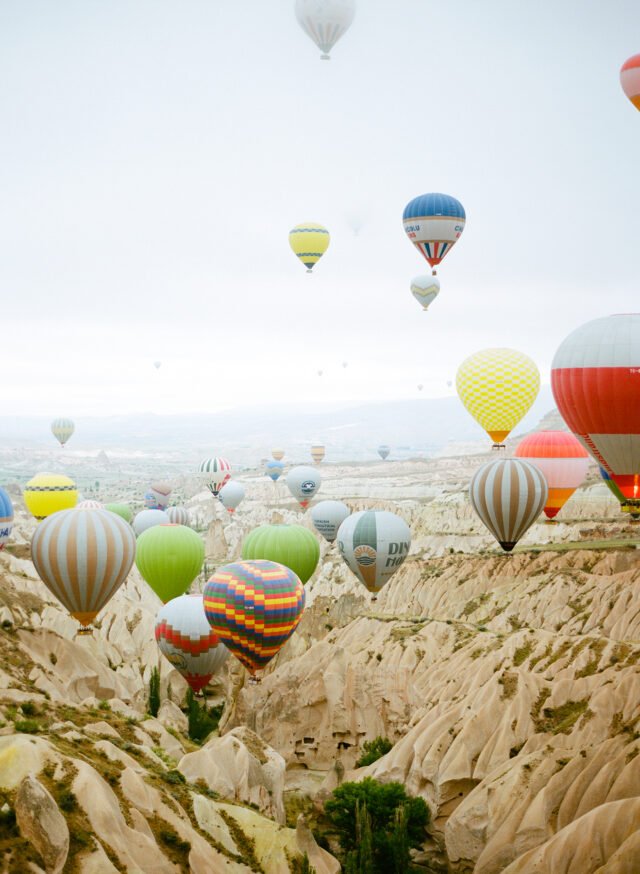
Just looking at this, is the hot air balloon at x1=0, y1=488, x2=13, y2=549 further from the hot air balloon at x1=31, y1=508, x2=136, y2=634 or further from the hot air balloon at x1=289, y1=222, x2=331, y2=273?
the hot air balloon at x1=289, y1=222, x2=331, y2=273

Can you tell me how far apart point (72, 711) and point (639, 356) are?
20773 mm

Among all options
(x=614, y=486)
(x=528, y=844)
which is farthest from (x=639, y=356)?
(x=528, y=844)

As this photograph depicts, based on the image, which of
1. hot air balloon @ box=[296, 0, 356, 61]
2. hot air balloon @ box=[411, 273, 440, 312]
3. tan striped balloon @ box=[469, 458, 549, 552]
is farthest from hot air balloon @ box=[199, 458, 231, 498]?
hot air balloon @ box=[296, 0, 356, 61]

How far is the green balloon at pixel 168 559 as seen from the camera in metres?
47.8

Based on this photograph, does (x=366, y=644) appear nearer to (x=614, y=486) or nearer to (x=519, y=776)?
(x=519, y=776)

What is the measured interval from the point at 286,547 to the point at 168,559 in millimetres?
5824

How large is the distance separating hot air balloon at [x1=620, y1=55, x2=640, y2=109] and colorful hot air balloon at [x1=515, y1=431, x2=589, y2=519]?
1977cm

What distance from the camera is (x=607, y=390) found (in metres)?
29.2

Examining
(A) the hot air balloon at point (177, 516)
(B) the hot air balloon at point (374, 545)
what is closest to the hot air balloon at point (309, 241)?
(B) the hot air balloon at point (374, 545)

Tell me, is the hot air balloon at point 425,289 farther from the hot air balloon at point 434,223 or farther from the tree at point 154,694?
the tree at point 154,694

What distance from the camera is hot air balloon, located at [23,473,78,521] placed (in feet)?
191

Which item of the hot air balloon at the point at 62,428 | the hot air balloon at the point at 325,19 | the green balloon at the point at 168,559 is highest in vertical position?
the hot air balloon at the point at 325,19

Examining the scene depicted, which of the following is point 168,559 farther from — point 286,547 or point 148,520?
point 148,520

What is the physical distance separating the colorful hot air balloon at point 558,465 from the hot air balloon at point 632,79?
1977 cm
